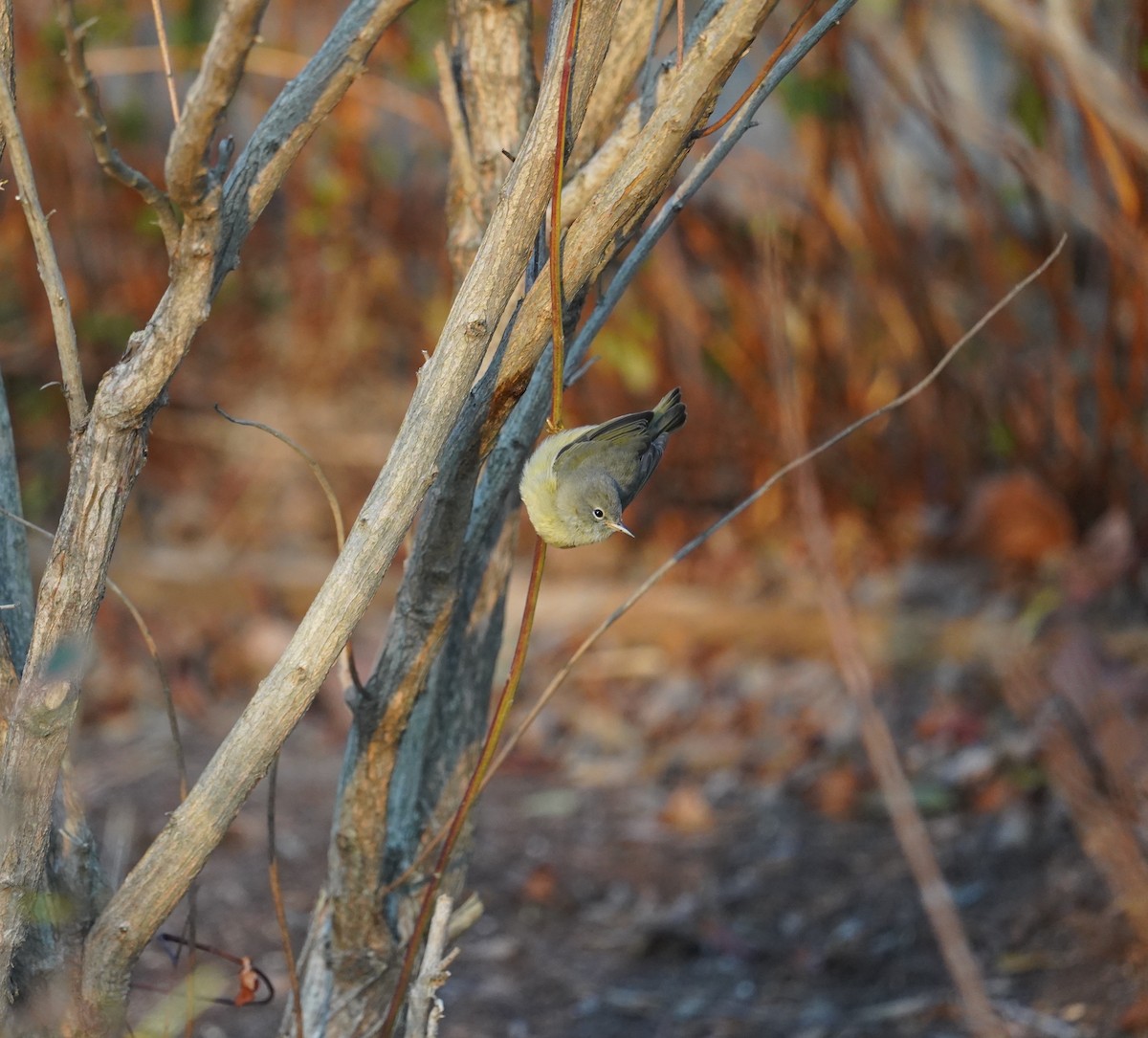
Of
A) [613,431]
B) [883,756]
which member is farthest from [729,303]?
[883,756]

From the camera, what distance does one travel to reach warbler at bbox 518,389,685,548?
206 cm

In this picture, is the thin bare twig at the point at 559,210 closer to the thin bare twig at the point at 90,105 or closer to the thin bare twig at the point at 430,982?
the thin bare twig at the point at 90,105

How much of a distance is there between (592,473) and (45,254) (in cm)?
108

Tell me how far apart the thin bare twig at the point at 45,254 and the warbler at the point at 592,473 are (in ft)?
2.25

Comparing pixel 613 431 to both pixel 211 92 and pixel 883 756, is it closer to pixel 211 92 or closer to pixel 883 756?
pixel 883 756

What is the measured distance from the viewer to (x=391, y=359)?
5852mm

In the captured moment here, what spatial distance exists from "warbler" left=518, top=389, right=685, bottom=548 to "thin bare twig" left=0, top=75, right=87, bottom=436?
69 centimetres

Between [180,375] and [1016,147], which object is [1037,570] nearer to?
[1016,147]

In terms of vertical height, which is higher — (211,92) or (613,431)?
(613,431)

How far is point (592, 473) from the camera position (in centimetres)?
224

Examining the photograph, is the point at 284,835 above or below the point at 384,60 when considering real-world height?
below

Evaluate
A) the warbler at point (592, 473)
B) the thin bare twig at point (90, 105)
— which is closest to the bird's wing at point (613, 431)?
the warbler at point (592, 473)

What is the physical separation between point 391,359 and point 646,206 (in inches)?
177

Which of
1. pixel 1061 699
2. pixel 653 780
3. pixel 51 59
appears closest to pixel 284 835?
pixel 653 780
